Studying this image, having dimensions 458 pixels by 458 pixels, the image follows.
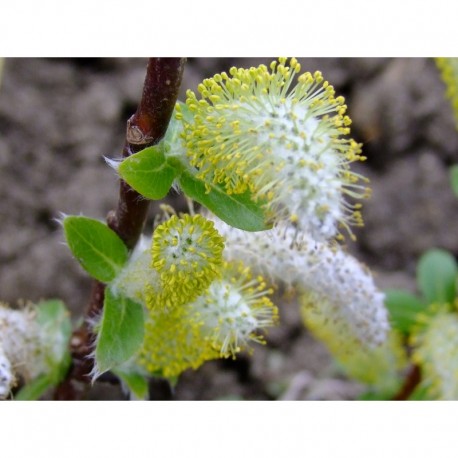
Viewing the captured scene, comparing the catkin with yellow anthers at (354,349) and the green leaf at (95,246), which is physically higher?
the green leaf at (95,246)

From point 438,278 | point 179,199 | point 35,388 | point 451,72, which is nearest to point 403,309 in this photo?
point 438,278

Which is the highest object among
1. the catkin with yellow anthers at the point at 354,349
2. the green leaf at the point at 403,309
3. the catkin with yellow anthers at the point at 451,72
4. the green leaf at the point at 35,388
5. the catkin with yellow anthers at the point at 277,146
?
the catkin with yellow anthers at the point at 451,72

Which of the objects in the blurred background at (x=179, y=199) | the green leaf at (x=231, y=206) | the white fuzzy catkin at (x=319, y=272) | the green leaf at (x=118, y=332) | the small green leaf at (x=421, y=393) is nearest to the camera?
the green leaf at (x=231, y=206)

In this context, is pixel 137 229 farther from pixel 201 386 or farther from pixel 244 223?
pixel 201 386

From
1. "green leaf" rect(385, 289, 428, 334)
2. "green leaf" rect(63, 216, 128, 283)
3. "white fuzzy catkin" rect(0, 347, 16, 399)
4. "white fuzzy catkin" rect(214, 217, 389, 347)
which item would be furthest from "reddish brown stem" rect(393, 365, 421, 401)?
"white fuzzy catkin" rect(0, 347, 16, 399)

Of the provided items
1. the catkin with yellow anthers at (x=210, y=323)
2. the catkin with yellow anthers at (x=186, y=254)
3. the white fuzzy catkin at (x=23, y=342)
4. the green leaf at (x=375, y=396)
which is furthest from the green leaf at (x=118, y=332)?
the green leaf at (x=375, y=396)

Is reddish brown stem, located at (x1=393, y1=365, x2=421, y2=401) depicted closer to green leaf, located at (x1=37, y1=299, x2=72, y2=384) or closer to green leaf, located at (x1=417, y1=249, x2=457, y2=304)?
green leaf, located at (x1=417, y1=249, x2=457, y2=304)

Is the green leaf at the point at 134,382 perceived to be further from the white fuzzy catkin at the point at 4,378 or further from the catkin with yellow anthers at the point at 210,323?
the white fuzzy catkin at the point at 4,378
